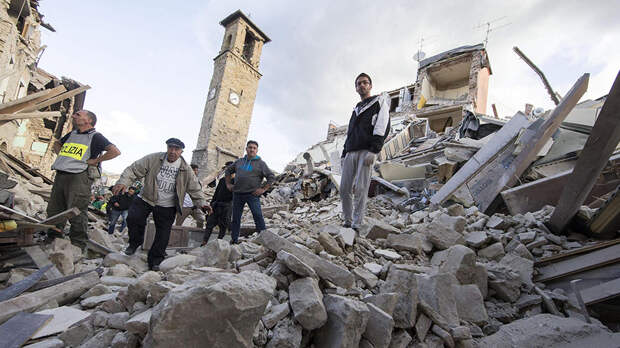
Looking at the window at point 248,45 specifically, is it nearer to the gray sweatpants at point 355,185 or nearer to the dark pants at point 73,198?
the dark pants at point 73,198

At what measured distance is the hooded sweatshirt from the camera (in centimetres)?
388

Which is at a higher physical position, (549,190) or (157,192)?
(549,190)

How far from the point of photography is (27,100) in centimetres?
436

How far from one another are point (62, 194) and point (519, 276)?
493 centimetres

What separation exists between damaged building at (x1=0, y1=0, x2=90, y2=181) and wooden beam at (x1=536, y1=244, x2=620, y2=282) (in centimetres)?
660

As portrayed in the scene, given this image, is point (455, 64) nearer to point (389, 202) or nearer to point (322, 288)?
point (389, 202)

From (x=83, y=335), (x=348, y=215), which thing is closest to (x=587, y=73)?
(x=348, y=215)

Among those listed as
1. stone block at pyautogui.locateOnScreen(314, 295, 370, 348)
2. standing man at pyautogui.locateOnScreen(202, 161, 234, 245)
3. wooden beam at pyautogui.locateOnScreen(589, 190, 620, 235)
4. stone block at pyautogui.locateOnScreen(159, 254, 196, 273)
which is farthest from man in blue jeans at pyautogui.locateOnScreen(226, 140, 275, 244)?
wooden beam at pyautogui.locateOnScreen(589, 190, 620, 235)

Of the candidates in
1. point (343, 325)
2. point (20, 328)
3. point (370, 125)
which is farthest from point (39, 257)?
point (370, 125)

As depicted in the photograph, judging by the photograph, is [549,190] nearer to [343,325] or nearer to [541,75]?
[343,325]

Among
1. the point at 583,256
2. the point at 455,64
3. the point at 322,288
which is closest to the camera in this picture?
the point at 322,288

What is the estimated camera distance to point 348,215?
10.8 ft

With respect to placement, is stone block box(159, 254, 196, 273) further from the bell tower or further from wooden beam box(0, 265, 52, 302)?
the bell tower

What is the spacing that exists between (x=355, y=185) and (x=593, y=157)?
217 centimetres
